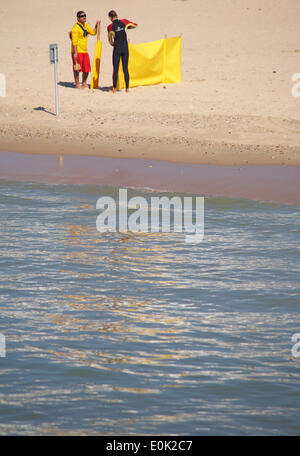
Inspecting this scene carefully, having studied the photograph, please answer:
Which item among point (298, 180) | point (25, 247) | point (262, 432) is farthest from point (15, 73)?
point (262, 432)

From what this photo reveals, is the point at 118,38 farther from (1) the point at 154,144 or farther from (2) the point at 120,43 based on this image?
(1) the point at 154,144

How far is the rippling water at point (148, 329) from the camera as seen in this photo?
4.99m

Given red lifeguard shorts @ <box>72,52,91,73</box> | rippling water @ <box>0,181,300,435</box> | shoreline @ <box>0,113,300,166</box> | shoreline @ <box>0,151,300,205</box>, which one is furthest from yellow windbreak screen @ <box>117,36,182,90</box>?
rippling water @ <box>0,181,300,435</box>

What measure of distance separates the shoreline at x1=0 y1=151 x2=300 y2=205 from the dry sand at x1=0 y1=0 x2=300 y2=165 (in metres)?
0.49

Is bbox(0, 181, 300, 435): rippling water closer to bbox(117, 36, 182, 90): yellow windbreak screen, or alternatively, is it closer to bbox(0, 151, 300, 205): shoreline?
bbox(0, 151, 300, 205): shoreline

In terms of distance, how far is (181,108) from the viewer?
60.0 feet

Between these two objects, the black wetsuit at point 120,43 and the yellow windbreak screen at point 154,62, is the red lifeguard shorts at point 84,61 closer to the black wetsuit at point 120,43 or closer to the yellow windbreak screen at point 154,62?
the black wetsuit at point 120,43

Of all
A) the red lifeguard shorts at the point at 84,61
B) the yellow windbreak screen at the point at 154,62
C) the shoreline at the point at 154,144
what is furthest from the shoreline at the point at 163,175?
the yellow windbreak screen at the point at 154,62

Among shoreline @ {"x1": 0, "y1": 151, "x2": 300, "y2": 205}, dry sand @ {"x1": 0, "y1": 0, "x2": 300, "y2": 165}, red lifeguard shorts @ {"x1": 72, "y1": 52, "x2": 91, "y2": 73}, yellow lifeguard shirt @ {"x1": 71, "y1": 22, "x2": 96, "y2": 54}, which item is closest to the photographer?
shoreline @ {"x1": 0, "y1": 151, "x2": 300, "y2": 205}

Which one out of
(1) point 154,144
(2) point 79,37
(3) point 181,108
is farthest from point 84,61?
(1) point 154,144

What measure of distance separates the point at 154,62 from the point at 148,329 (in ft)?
52.1

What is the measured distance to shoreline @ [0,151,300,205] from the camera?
1187 centimetres

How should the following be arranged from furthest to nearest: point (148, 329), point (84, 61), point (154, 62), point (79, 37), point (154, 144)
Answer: point (154, 62) < point (84, 61) < point (79, 37) < point (154, 144) < point (148, 329)

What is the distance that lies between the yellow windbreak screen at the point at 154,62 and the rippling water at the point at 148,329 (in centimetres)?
1177
